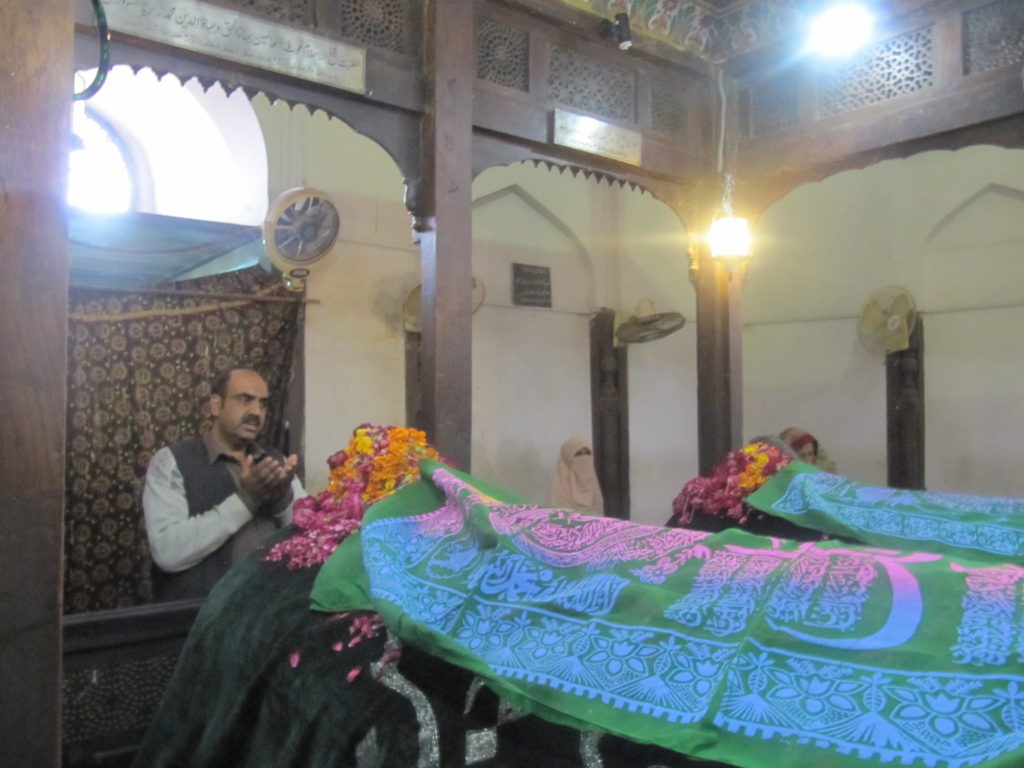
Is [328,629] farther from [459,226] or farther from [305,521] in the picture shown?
[459,226]

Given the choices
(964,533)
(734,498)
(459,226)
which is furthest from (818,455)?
(459,226)

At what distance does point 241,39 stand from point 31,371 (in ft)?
8.60

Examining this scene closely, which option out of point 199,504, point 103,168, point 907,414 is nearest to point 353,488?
point 199,504

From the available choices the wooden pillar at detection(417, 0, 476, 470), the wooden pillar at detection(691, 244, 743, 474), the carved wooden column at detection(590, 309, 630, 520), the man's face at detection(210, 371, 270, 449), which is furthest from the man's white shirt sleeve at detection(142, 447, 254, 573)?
the carved wooden column at detection(590, 309, 630, 520)

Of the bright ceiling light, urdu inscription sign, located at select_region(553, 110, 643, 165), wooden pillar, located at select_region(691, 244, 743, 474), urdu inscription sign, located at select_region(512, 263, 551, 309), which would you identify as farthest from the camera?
urdu inscription sign, located at select_region(512, 263, 551, 309)

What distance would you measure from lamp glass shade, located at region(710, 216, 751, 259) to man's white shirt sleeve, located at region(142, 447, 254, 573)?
317 cm

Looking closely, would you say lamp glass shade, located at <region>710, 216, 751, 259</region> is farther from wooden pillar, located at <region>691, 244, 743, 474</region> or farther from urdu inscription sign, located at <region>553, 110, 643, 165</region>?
urdu inscription sign, located at <region>553, 110, 643, 165</region>

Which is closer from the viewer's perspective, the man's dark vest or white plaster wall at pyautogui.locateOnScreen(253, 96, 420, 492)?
the man's dark vest

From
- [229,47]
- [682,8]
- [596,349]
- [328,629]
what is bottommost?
[328,629]

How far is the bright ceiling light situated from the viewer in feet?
15.3

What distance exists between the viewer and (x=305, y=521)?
339 cm

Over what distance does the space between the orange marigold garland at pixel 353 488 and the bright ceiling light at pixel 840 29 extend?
322 centimetres

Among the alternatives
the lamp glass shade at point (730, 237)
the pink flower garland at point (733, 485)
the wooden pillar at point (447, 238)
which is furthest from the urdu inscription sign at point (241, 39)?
the pink flower garland at point (733, 485)

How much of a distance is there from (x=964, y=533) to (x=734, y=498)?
1490 mm
